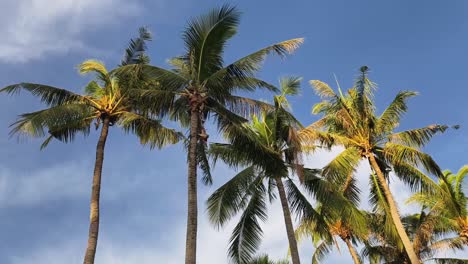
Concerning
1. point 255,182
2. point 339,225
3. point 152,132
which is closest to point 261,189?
point 255,182

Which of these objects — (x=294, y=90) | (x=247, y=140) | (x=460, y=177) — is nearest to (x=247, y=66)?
(x=247, y=140)

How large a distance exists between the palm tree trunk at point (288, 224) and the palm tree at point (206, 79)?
4.21 m

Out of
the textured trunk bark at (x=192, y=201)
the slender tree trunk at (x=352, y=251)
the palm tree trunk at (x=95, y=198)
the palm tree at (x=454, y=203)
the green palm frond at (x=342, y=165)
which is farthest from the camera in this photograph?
the slender tree trunk at (x=352, y=251)

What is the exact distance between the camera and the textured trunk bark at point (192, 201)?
13.2m

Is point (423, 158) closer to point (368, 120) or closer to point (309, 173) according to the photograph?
point (368, 120)

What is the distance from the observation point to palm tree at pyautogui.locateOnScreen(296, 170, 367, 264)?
1898 cm

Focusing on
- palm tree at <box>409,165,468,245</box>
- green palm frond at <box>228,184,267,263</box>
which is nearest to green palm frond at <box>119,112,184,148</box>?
green palm frond at <box>228,184,267,263</box>

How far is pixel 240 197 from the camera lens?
2031 centimetres

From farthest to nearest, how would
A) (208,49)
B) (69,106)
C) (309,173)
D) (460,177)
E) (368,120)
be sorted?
(460,177)
(368,120)
(309,173)
(69,106)
(208,49)

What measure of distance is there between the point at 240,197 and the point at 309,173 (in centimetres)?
304

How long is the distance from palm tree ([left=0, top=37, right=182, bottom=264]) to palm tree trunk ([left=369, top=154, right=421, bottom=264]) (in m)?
8.77

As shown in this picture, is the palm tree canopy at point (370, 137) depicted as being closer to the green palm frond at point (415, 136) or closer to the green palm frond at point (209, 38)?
the green palm frond at point (415, 136)

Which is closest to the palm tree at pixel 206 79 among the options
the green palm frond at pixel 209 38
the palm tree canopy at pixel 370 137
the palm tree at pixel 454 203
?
the green palm frond at pixel 209 38

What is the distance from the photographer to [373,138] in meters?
22.2
